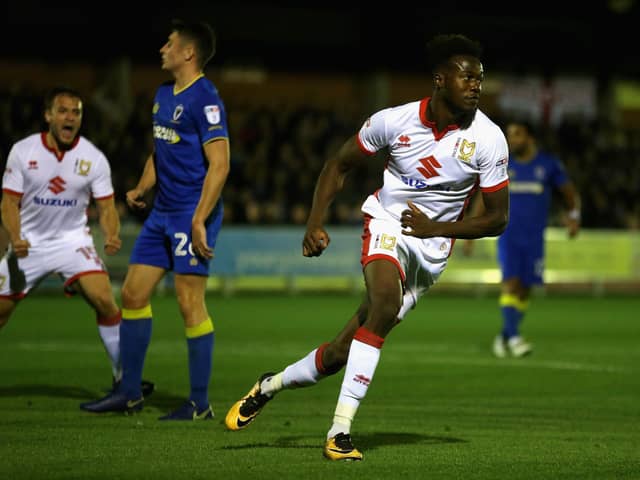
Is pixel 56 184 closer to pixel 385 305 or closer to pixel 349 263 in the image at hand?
pixel 385 305

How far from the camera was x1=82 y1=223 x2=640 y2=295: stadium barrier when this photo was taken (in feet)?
74.7

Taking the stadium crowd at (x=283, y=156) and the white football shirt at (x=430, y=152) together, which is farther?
the stadium crowd at (x=283, y=156)

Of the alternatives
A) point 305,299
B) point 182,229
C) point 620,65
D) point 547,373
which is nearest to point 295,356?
point 547,373

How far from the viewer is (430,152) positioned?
6965mm

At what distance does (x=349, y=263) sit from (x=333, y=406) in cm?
1441

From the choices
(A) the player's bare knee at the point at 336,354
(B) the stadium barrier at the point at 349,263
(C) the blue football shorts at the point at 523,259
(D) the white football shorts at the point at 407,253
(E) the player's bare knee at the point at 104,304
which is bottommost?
(B) the stadium barrier at the point at 349,263

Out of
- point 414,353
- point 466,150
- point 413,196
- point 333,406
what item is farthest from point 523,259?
point 466,150

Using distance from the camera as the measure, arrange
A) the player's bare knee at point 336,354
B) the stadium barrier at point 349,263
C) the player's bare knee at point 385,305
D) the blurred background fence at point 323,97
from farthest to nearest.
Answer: the blurred background fence at point 323,97
the stadium barrier at point 349,263
the player's bare knee at point 336,354
the player's bare knee at point 385,305

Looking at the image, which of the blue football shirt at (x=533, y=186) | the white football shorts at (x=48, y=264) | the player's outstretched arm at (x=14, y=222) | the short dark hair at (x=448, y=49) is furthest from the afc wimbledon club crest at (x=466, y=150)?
the blue football shirt at (x=533, y=186)

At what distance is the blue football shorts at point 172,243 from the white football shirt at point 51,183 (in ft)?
2.66

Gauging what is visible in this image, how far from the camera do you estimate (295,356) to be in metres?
12.7

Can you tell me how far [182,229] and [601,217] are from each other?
2077 cm

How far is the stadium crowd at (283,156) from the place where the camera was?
76.5 ft

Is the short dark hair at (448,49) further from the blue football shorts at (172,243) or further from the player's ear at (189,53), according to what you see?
the blue football shorts at (172,243)
